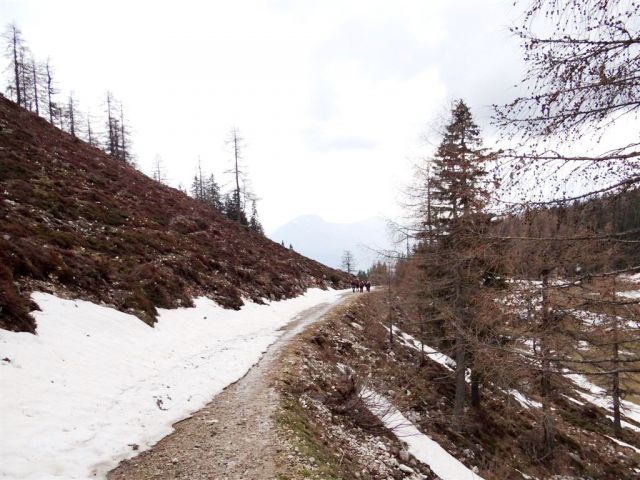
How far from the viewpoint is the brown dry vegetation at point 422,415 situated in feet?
26.3

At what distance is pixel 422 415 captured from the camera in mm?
13289

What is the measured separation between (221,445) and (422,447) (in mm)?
6684

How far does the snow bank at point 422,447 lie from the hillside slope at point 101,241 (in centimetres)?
806

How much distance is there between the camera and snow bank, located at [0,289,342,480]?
4785 mm

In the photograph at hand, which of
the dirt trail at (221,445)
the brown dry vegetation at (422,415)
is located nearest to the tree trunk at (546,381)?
the brown dry vegetation at (422,415)

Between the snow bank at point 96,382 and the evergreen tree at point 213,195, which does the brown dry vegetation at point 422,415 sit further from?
the evergreen tree at point 213,195

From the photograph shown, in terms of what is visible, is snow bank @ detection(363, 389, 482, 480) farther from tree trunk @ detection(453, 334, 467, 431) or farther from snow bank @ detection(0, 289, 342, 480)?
snow bank @ detection(0, 289, 342, 480)

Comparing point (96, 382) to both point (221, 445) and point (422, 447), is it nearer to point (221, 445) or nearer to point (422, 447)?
point (221, 445)

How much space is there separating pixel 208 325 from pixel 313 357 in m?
5.06

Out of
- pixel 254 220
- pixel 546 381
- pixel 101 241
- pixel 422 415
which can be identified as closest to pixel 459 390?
pixel 422 415

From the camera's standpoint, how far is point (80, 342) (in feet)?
27.8

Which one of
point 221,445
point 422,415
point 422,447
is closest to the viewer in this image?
point 221,445

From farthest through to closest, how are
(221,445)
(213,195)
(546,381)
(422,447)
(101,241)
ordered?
(213,195) → (101,241) → (546,381) → (422,447) → (221,445)

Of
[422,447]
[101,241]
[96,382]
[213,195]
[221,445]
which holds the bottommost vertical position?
[422,447]
